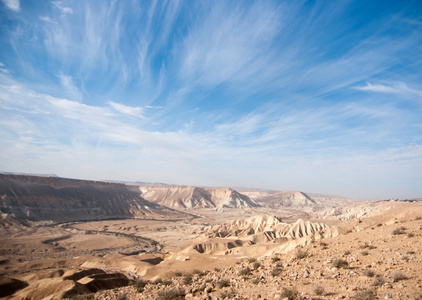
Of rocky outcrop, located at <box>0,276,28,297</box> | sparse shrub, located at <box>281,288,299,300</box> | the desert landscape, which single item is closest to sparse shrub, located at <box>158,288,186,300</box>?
the desert landscape

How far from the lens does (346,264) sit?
801 centimetres

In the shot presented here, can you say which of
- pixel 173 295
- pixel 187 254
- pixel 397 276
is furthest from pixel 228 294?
pixel 187 254

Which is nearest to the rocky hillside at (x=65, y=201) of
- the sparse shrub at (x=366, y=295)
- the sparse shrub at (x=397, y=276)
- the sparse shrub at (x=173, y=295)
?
the sparse shrub at (x=173, y=295)

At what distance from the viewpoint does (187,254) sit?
28.2 meters

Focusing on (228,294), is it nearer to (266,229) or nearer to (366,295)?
(366,295)

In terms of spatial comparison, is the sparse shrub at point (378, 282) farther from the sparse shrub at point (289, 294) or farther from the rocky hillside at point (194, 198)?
the rocky hillside at point (194, 198)

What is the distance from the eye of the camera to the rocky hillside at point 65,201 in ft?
210

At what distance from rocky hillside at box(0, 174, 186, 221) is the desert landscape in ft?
1.08

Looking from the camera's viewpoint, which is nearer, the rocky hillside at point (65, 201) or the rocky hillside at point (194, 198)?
the rocky hillside at point (65, 201)

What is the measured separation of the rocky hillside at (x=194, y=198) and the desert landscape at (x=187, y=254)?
25.9 m

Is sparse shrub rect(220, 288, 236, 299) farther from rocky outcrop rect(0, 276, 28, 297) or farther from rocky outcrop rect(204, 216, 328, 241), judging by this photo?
rocky outcrop rect(204, 216, 328, 241)

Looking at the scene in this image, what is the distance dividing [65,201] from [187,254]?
2688 inches

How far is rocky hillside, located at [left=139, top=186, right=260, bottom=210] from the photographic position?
126 metres

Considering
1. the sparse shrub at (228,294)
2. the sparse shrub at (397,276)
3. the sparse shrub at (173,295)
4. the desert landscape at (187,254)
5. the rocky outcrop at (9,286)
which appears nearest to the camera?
the sparse shrub at (397,276)
